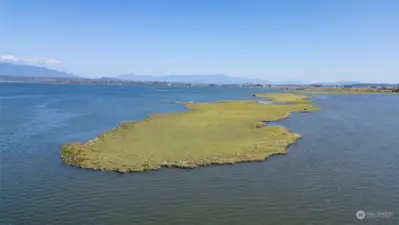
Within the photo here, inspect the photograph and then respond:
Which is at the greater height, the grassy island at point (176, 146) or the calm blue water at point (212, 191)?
the grassy island at point (176, 146)

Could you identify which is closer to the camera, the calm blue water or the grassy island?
the calm blue water

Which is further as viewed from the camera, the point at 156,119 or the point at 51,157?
the point at 156,119

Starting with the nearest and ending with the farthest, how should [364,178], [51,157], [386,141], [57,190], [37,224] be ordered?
1. [37,224]
2. [57,190]
3. [364,178]
4. [51,157]
5. [386,141]

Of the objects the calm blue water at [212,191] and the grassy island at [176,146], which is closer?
the calm blue water at [212,191]

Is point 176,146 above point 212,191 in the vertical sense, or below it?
above

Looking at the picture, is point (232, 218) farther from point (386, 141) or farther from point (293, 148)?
point (386, 141)

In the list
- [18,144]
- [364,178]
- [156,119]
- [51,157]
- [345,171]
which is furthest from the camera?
[156,119]

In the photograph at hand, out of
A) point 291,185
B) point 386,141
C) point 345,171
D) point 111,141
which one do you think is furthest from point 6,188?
point 386,141

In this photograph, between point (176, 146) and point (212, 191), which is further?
point (176, 146)

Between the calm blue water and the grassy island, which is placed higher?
the grassy island

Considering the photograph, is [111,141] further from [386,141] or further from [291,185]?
[386,141]
